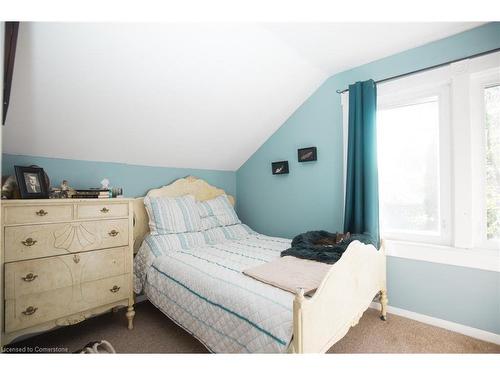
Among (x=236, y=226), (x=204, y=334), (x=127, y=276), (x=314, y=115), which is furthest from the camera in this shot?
(x=236, y=226)

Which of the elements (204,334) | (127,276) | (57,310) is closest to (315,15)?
(204,334)

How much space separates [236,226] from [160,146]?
1289mm

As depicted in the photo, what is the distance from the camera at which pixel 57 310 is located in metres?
1.65

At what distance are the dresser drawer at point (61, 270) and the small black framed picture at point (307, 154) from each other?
2042 mm

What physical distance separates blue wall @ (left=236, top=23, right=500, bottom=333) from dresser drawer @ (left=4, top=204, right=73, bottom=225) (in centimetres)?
219

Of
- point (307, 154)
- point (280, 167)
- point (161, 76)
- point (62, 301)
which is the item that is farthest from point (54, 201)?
point (307, 154)

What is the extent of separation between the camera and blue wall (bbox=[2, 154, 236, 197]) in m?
2.00

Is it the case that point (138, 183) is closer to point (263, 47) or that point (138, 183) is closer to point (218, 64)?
point (218, 64)

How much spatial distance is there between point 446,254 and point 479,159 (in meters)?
0.80

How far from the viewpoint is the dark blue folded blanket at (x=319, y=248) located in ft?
6.14

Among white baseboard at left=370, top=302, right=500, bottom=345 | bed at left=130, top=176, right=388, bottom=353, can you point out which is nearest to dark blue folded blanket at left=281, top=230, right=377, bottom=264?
bed at left=130, top=176, right=388, bottom=353

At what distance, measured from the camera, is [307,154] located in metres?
2.80

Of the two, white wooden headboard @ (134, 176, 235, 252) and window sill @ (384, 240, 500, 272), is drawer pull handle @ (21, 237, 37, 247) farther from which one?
window sill @ (384, 240, 500, 272)

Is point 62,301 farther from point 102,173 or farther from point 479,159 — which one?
point 479,159
